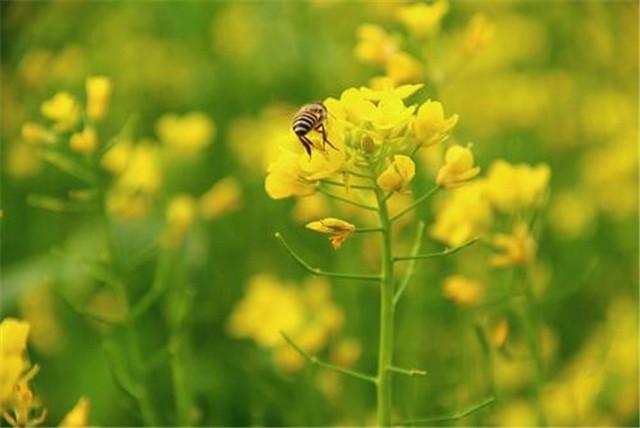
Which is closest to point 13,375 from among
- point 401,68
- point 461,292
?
point 461,292

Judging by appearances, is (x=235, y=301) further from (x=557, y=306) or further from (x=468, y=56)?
(x=468, y=56)

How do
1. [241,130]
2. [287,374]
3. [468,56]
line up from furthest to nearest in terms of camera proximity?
[241,130] → [287,374] → [468,56]

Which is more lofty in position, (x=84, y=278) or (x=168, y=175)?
(x=168, y=175)

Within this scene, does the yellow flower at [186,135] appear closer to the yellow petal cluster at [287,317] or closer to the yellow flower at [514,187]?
the yellow petal cluster at [287,317]

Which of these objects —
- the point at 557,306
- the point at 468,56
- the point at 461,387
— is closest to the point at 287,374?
the point at 461,387

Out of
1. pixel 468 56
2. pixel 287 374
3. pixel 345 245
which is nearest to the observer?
pixel 468 56

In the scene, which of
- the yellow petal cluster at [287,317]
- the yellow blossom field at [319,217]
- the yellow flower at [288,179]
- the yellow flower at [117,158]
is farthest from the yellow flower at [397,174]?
the yellow flower at [117,158]
